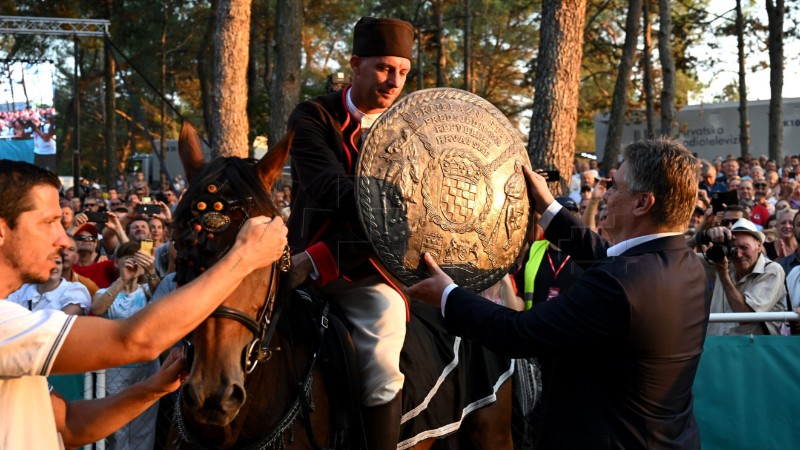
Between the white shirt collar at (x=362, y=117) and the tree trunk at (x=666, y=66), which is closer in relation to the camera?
the white shirt collar at (x=362, y=117)

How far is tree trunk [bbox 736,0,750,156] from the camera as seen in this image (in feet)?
74.1

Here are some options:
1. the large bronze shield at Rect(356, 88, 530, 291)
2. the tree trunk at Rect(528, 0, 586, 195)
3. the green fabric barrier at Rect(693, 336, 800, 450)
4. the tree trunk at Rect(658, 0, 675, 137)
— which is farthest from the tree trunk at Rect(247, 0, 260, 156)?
the large bronze shield at Rect(356, 88, 530, 291)

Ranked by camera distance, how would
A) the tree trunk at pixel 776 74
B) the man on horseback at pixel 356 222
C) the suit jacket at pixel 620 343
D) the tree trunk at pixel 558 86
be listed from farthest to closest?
the tree trunk at pixel 776 74, the tree trunk at pixel 558 86, the man on horseback at pixel 356 222, the suit jacket at pixel 620 343

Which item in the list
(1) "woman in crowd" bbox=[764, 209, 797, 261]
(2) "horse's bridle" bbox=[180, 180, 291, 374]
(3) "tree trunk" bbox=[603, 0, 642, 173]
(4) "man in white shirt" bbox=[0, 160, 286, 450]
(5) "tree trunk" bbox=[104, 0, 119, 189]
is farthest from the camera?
(5) "tree trunk" bbox=[104, 0, 119, 189]

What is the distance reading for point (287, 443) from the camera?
4191 millimetres

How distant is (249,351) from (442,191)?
1171 mm

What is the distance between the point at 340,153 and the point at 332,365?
1.11 meters

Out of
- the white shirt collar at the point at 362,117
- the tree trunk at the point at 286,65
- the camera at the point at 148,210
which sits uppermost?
the tree trunk at the point at 286,65

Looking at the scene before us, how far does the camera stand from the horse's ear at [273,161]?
13.0 feet

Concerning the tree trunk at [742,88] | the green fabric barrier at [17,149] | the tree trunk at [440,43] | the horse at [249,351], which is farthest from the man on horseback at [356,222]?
the tree trunk at [440,43]

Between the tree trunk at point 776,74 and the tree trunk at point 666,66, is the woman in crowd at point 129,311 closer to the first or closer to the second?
the tree trunk at point 666,66

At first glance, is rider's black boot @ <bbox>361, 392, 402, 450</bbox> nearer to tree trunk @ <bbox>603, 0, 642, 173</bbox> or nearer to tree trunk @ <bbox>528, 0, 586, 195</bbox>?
tree trunk @ <bbox>528, 0, 586, 195</bbox>

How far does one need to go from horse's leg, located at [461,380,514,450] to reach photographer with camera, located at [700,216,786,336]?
2.58m

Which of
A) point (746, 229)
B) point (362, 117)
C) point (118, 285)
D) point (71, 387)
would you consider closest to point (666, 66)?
point (746, 229)
